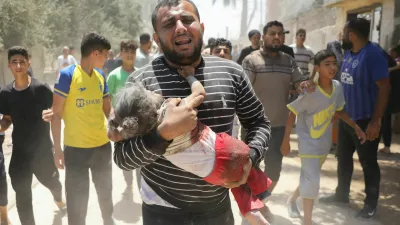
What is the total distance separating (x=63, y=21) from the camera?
22.7m

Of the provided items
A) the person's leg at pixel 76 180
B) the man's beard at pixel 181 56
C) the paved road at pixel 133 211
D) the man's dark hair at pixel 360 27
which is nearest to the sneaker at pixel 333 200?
the paved road at pixel 133 211

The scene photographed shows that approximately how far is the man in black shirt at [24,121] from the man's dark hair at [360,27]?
3235 mm

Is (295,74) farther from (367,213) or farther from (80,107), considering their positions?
(80,107)

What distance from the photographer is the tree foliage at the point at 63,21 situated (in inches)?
574

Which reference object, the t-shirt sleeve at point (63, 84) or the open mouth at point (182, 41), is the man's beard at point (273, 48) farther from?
the open mouth at point (182, 41)

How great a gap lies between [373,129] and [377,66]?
2.16 feet

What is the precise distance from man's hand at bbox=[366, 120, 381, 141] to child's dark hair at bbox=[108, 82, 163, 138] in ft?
9.64

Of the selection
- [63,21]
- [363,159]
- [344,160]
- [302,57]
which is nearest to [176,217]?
[363,159]

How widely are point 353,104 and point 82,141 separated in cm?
287

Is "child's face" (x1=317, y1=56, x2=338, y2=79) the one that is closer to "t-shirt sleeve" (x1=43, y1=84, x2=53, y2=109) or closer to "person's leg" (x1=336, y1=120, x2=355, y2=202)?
"person's leg" (x1=336, y1=120, x2=355, y2=202)

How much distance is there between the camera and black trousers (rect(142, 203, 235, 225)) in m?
1.67

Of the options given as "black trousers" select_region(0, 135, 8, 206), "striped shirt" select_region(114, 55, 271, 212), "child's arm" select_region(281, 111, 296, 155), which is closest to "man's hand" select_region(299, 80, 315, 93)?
"child's arm" select_region(281, 111, 296, 155)

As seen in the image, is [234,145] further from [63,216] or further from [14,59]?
[63,216]

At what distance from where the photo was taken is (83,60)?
3291 mm
